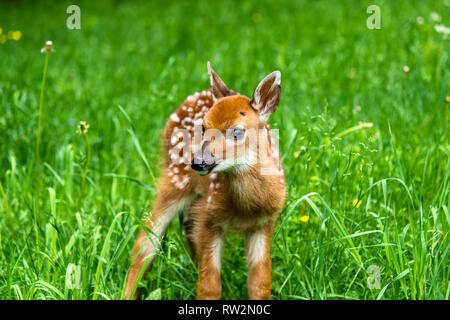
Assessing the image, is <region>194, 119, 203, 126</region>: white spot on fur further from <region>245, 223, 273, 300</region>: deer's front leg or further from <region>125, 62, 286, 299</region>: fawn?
<region>245, 223, 273, 300</region>: deer's front leg

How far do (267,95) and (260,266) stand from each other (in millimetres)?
904

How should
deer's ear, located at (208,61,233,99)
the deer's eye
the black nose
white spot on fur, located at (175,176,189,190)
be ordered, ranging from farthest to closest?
white spot on fur, located at (175,176,189,190) < deer's ear, located at (208,61,233,99) < the deer's eye < the black nose

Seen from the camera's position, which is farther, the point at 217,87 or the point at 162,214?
the point at 162,214

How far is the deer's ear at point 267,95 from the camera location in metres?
3.02

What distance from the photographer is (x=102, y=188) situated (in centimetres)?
457

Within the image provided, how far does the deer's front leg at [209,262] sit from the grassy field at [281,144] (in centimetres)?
21

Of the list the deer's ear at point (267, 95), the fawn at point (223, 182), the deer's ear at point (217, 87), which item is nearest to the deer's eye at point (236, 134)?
the fawn at point (223, 182)

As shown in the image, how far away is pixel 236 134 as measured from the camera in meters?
2.99

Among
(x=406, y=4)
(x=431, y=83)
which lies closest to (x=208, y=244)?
A: (x=431, y=83)

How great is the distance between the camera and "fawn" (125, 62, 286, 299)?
299 centimetres

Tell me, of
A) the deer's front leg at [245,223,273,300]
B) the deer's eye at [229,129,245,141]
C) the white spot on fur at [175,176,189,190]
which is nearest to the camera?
the deer's eye at [229,129,245,141]

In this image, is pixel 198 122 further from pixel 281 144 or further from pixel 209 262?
pixel 281 144

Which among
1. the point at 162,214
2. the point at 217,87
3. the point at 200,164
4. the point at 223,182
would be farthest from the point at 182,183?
the point at 200,164

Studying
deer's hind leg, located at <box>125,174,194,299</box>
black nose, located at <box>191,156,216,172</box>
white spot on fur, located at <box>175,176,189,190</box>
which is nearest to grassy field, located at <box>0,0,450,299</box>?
deer's hind leg, located at <box>125,174,194,299</box>
